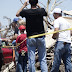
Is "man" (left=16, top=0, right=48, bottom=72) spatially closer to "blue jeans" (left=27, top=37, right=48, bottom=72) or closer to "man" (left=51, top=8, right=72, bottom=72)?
"blue jeans" (left=27, top=37, right=48, bottom=72)

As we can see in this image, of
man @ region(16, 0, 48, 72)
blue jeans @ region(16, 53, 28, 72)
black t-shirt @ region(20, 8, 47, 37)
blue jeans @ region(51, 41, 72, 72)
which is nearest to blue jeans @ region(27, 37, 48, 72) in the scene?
man @ region(16, 0, 48, 72)

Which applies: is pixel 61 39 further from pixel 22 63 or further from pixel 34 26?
pixel 22 63

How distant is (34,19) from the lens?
23.3ft

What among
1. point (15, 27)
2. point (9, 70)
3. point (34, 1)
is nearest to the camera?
point (34, 1)

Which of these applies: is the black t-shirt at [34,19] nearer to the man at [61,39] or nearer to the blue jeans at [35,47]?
the blue jeans at [35,47]

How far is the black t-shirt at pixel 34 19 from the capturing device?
7031mm

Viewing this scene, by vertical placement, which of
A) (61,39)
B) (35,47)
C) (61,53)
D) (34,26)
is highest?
(34,26)

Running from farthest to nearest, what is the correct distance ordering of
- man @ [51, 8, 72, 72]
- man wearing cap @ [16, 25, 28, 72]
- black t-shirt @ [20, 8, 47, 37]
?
man wearing cap @ [16, 25, 28, 72]
man @ [51, 8, 72, 72]
black t-shirt @ [20, 8, 47, 37]

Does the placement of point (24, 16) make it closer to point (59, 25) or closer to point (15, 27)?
point (59, 25)

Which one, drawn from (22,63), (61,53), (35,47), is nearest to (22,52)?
(22,63)

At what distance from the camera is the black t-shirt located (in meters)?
7.03

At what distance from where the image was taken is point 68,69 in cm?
742

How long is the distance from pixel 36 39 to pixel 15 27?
9.46 ft

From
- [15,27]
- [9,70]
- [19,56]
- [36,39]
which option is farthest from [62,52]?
[9,70]
